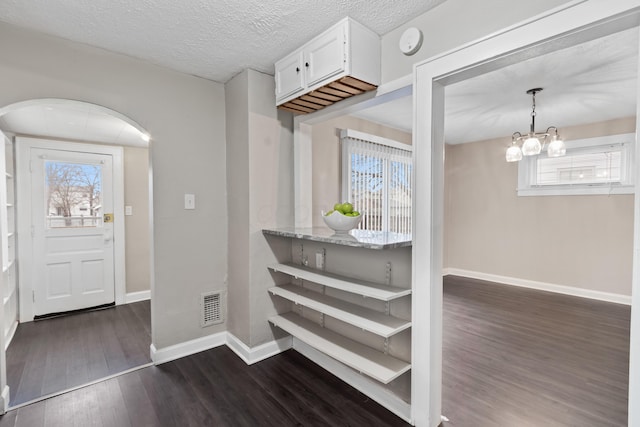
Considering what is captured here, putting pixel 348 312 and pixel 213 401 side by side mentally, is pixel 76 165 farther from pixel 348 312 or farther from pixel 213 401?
pixel 348 312

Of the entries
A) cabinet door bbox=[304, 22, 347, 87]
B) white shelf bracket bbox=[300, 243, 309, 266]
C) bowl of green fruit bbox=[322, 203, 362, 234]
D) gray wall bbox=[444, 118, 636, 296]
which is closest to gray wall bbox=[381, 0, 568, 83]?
cabinet door bbox=[304, 22, 347, 87]

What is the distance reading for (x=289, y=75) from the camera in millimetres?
2258

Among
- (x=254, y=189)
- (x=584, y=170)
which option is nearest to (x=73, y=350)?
(x=254, y=189)

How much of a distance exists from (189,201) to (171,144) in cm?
48

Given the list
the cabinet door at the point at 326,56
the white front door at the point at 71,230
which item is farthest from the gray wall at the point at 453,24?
the white front door at the point at 71,230

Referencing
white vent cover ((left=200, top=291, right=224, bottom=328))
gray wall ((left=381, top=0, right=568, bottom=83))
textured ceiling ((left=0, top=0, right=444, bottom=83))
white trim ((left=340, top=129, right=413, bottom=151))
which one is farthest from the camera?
white trim ((left=340, top=129, right=413, bottom=151))

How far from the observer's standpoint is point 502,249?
16.8ft

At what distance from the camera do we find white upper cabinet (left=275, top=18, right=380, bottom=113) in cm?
183

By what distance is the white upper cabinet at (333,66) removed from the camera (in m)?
1.83

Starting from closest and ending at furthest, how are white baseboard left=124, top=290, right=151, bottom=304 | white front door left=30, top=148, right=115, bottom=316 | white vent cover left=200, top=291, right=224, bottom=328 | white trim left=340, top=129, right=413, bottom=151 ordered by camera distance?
white vent cover left=200, top=291, right=224, bottom=328 < white front door left=30, top=148, right=115, bottom=316 < white trim left=340, top=129, right=413, bottom=151 < white baseboard left=124, top=290, right=151, bottom=304

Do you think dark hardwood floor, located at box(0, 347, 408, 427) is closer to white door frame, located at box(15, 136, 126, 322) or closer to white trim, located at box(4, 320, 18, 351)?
white trim, located at box(4, 320, 18, 351)

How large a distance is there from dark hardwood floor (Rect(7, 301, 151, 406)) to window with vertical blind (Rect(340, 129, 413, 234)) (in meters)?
2.61

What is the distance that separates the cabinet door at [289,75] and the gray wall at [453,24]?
1.86 feet

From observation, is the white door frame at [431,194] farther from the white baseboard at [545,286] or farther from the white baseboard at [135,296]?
the white baseboard at [545,286]
